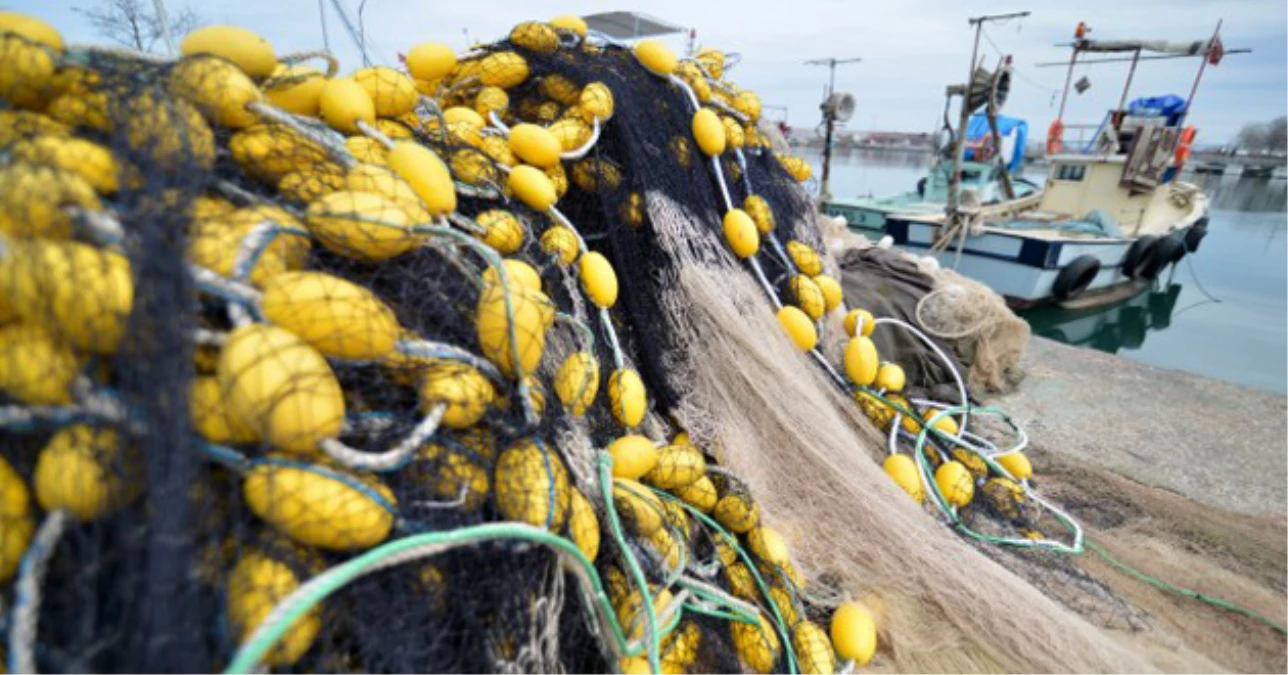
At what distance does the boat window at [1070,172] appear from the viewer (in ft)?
39.8

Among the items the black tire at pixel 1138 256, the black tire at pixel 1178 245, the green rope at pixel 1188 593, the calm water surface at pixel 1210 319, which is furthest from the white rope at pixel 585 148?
the black tire at pixel 1178 245

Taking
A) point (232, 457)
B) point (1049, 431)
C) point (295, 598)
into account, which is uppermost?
point (232, 457)

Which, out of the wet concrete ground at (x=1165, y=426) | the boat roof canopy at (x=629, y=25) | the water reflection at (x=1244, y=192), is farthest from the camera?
the water reflection at (x=1244, y=192)

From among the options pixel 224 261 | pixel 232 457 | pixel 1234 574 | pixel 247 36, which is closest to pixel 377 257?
pixel 224 261

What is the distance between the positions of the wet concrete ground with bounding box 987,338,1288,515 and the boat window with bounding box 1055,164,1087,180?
855 centimetres

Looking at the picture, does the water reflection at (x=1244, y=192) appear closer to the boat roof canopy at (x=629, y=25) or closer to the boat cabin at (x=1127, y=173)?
the boat cabin at (x=1127, y=173)

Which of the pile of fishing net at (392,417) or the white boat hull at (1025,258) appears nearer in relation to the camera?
the pile of fishing net at (392,417)

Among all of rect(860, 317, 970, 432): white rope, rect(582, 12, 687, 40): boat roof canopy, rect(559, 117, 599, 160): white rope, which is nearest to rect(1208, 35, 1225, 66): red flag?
rect(582, 12, 687, 40): boat roof canopy

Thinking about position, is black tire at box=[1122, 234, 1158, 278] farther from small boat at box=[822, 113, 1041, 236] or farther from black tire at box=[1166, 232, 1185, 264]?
small boat at box=[822, 113, 1041, 236]

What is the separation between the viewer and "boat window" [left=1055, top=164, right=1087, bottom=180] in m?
12.1

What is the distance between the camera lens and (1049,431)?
4.18 m

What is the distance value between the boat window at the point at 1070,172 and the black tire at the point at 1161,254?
1.92 m

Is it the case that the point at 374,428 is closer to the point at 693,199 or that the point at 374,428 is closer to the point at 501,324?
the point at 501,324

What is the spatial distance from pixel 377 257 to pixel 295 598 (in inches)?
25.9
